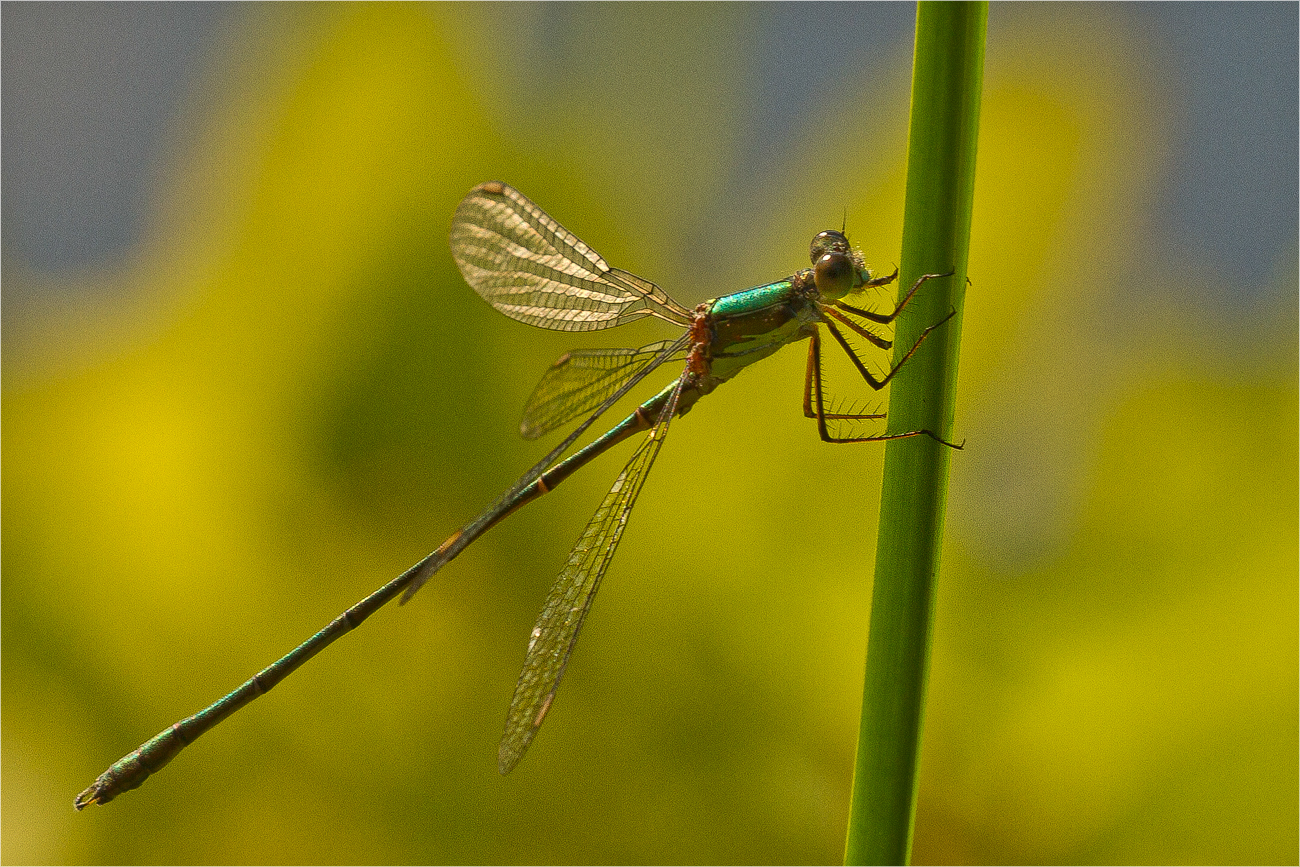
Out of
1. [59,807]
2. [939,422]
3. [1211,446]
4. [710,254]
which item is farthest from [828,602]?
[59,807]

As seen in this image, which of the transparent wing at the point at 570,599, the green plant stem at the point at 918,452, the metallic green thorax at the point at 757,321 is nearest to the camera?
the green plant stem at the point at 918,452

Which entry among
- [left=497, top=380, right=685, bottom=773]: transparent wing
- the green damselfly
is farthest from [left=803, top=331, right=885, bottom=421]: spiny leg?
[left=497, top=380, right=685, bottom=773]: transparent wing

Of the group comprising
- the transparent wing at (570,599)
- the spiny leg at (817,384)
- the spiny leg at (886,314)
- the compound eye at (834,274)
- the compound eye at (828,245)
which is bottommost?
the transparent wing at (570,599)

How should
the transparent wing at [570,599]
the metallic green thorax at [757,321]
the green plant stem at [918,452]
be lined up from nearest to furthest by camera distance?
the green plant stem at [918,452] < the transparent wing at [570,599] < the metallic green thorax at [757,321]

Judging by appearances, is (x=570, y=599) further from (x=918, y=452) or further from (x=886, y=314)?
(x=918, y=452)

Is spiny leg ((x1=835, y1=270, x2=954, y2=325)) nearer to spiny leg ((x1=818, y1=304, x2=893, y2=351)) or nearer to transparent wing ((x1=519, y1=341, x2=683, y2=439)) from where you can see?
spiny leg ((x1=818, y1=304, x2=893, y2=351))

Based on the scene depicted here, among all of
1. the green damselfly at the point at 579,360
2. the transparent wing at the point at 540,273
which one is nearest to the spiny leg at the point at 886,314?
the green damselfly at the point at 579,360

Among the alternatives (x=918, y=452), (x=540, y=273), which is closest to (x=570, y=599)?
(x=540, y=273)

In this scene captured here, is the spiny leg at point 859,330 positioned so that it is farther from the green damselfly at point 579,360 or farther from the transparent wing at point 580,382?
the transparent wing at point 580,382
